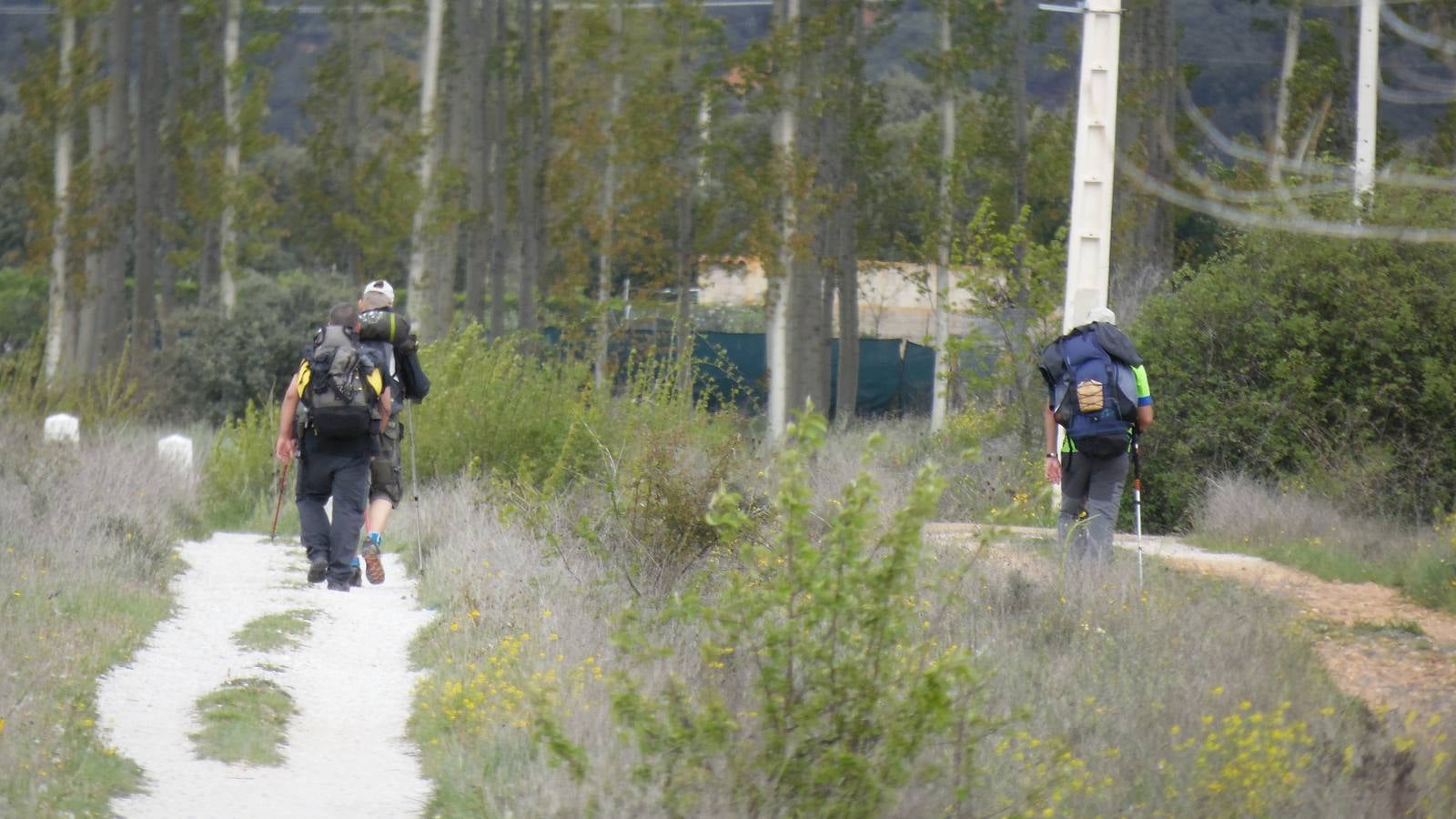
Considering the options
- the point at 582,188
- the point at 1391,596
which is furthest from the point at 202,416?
the point at 1391,596

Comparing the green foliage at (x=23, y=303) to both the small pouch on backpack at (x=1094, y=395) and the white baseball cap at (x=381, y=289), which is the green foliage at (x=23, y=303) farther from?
the small pouch on backpack at (x=1094, y=395)

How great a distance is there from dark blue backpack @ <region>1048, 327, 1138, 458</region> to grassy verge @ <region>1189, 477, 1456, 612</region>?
250 centimetres

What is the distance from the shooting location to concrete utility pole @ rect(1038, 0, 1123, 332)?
49.3 feet

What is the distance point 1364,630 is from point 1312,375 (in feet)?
18.5

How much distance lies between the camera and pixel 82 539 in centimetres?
1070

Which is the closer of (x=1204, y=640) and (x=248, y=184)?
(x=1204, y=640)

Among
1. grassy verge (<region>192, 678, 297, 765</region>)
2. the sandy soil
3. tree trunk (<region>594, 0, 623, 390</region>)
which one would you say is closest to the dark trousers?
grassy verge (<region>192, 678, 297, 765</region>)

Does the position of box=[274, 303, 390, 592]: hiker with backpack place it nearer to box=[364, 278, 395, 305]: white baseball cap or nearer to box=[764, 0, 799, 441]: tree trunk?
box=[364, 278, 395, 305]: white baseball cap

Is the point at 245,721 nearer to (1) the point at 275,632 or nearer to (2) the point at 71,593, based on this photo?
(1) the point at 275,632

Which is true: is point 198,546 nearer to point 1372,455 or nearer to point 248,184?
point 1372,455

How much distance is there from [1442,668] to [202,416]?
884 inches

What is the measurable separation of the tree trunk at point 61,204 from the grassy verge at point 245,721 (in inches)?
1234

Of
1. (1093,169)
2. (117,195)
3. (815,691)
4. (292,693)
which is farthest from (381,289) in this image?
(117,195)

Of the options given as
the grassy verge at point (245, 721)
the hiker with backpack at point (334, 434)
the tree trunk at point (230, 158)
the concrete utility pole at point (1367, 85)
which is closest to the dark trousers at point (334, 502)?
the hiker with backpack at point (334, 434)
